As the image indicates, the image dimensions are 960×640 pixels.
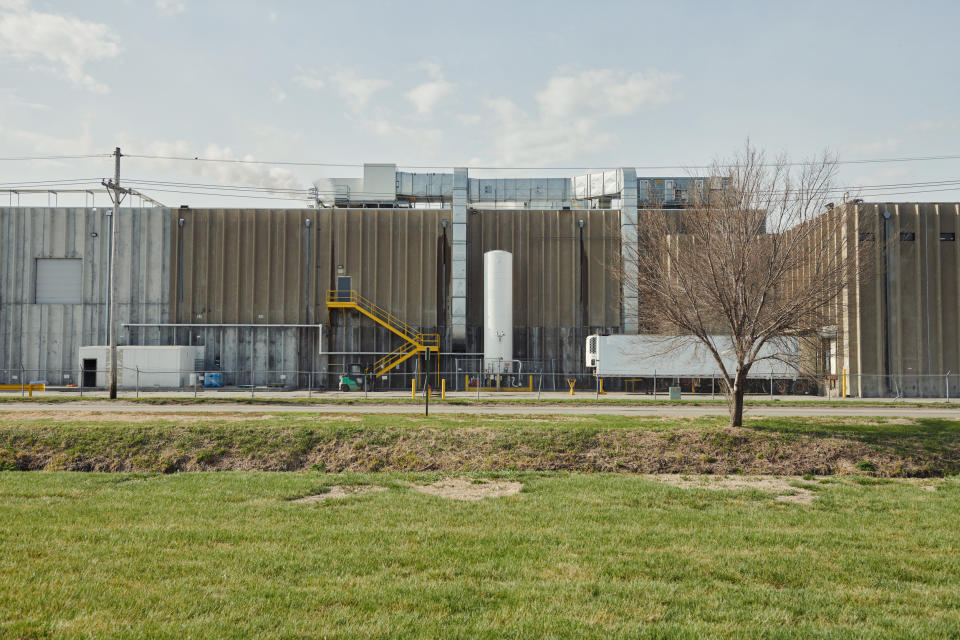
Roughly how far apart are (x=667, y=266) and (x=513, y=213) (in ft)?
94.4

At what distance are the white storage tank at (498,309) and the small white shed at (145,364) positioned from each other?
2014cm

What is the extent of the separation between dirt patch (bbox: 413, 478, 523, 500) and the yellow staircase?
98.0 feet

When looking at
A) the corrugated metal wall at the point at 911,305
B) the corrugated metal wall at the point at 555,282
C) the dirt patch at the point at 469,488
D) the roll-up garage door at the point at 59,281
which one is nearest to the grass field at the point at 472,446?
the dirt patch at the point at 469,488

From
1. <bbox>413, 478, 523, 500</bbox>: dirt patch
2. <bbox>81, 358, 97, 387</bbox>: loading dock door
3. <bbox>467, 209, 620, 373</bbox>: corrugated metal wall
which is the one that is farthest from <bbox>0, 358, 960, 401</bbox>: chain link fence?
<bbox>413, 478, 523, 500</bbox>: dirt patch

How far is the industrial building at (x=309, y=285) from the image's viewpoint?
44344 mm

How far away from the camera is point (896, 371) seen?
124 ft

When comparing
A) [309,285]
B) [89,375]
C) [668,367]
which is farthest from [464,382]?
[89,375]

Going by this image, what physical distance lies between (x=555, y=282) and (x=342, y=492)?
3494 centimetres

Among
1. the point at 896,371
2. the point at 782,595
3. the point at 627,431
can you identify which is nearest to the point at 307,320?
the point at 627,431

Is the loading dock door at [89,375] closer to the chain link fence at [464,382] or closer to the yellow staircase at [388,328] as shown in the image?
the chain link fence at [464,382]

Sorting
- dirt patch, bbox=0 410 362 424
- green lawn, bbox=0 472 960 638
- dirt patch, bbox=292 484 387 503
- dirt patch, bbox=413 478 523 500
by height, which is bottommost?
dirt patch, bbox=413 478 523 500

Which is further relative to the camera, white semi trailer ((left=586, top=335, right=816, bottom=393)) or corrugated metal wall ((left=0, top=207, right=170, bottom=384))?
corrugated metal wall ((left=0, top=207, right=170, bottom=384))

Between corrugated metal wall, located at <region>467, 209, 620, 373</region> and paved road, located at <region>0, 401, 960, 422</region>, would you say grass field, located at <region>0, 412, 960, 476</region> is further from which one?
corrugated metal wall, located at <region>467, 209, 620, 373</region>

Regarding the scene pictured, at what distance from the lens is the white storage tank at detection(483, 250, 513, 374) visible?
42.8 meters
